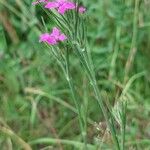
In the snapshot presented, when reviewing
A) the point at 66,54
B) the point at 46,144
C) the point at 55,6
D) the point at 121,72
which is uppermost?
the point at 55,6

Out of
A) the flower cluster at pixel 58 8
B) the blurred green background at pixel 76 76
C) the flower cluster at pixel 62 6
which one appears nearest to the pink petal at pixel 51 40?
the flower cluster at pixel 58 8

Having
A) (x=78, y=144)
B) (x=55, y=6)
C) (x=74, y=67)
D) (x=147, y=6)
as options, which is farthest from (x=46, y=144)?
(x=55, y=6)

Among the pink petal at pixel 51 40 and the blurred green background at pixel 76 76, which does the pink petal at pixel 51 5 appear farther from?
the blurred green background at pixel 76 76

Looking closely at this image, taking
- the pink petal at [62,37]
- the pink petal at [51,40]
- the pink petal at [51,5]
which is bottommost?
the pink petal at [51,40]

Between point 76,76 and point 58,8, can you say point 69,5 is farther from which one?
point 76,76

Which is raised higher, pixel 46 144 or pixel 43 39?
pixel 43 39

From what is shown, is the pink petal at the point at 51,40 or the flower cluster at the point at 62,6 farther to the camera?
the pink petal at the point at 51,40

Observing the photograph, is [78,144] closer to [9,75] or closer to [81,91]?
[81,91]

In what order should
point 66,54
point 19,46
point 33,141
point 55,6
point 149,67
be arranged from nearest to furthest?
1. point 55,6
2. point 66,54
3. point 33,141
4. point 149,67
5. point 19,46

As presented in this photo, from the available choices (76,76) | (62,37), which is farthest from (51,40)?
(76,76)
